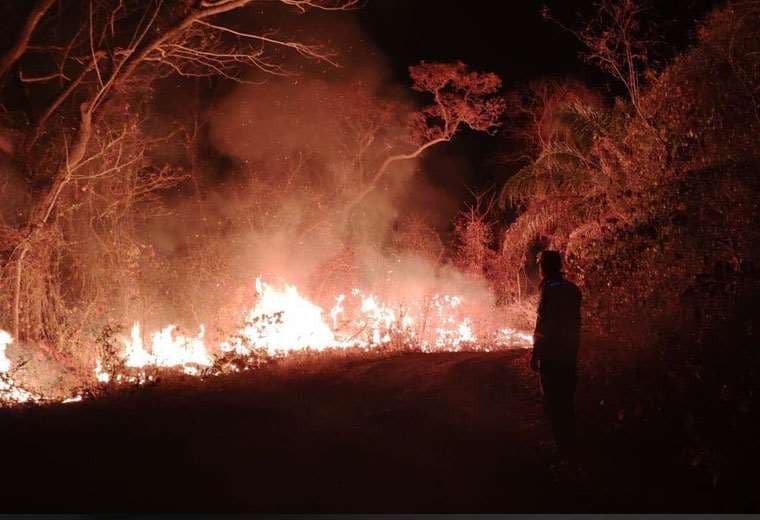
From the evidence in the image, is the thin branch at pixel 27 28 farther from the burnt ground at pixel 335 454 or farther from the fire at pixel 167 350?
the burnt ground at pixel 335 454

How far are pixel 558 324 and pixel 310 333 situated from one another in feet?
24.1

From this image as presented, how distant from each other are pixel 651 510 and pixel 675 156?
4436 mm

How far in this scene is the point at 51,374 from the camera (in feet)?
35.5

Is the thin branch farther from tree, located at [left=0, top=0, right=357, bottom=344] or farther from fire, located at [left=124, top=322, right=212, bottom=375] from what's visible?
fire, located at [left=124, top=322, right=212, bottom=375]

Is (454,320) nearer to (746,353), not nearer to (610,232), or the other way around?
(610,232)

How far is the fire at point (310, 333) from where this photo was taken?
12094 mm

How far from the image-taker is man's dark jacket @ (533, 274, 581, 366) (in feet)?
19.6

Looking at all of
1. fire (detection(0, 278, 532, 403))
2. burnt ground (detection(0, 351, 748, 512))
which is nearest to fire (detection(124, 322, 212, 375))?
fire (detection(0, 278, 532, 403))

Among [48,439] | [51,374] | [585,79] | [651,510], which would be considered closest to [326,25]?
[585,79]

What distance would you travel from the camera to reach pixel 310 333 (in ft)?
41.7

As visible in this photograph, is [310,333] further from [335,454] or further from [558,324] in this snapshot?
[558,324]

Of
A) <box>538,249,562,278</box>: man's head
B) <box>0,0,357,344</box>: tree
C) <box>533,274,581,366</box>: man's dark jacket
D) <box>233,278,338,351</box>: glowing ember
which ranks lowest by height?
<box>233,278,338,351</box>: glowing ember

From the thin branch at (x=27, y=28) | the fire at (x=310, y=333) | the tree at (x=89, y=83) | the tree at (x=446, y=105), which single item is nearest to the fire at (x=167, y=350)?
the fire at (x=310, y=333)

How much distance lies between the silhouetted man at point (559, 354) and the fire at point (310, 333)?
6.12 metres
